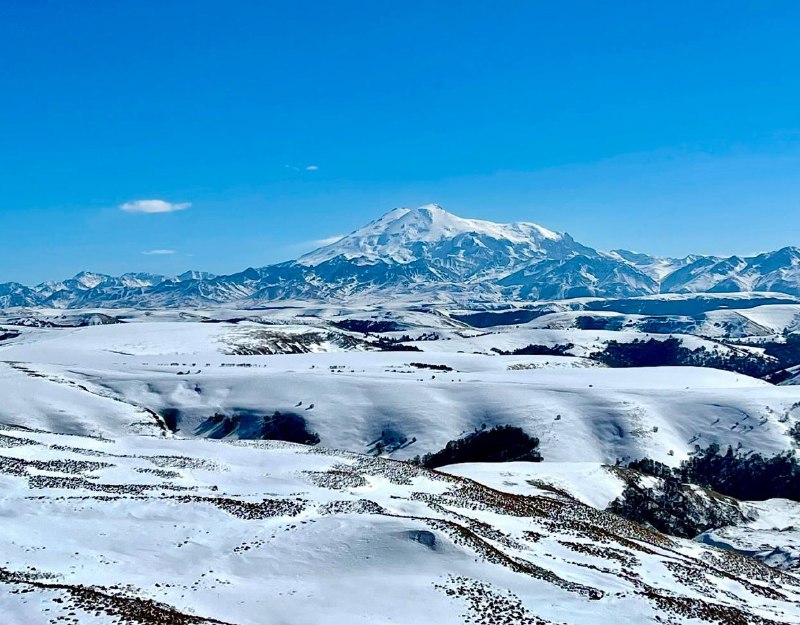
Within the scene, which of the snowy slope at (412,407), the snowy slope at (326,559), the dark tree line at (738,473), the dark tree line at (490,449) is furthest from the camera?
the snowy slope at (412,407)

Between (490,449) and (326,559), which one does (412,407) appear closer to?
(490,449)

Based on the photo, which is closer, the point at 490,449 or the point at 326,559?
the point at 326,559

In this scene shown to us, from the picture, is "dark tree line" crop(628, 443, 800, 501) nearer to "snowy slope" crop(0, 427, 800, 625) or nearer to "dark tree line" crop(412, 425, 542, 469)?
"dark tree line" crop(412, 425, 542, 469)

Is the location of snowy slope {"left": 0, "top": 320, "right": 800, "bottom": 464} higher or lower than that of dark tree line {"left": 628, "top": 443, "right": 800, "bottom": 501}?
higher

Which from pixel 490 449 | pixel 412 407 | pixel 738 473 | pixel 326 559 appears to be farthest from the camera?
pixel 412 407

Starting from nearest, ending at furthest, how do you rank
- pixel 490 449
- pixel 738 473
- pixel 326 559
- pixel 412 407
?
1. pixel 326 559
2. pixel 738 473
3. pixel 490 449
4. pixel 412 407

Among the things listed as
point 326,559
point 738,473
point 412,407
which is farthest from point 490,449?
point 326,559

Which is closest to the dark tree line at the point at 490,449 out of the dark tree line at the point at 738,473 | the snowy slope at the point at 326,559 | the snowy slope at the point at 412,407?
the snowy slope at the point at 412,407

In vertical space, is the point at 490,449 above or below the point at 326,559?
below

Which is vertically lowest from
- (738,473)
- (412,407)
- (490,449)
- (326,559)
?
(738,473)

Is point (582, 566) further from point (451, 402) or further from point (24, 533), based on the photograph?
point (451, 402)

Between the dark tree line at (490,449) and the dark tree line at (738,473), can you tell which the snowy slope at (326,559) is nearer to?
the dark tree line at (490,449)

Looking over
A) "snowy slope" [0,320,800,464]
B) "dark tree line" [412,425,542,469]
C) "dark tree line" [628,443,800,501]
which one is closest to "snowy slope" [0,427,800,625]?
"dark tree line" [412,425,542,469]
